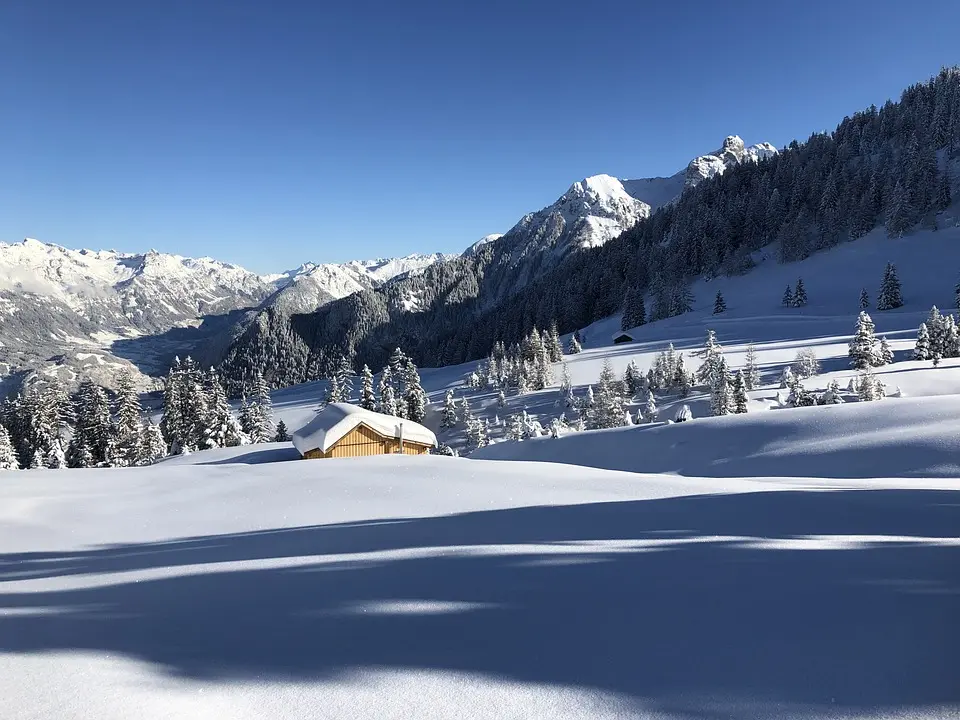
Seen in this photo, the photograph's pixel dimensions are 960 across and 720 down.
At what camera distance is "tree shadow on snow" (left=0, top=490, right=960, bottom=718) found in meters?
3.48

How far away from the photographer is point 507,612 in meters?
4.48

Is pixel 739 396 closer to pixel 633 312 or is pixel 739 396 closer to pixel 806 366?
Result: pixel 806 366

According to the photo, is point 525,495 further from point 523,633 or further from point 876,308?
point 876,308

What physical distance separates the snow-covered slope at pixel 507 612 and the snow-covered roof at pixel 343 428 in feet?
57.3

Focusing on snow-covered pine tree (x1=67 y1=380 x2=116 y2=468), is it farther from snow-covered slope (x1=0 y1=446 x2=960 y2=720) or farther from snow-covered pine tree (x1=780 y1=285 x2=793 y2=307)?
snow-covered pine tree (x1=780 y1=285 x2=793 y2=307)

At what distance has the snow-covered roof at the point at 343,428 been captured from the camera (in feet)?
86.0

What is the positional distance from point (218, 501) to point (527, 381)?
46097 millimetres

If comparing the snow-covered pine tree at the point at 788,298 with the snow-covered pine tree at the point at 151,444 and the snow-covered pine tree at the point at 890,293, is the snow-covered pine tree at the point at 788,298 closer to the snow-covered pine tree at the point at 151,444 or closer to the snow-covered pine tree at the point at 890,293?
the snow-covered pine tree at the point at 890,293

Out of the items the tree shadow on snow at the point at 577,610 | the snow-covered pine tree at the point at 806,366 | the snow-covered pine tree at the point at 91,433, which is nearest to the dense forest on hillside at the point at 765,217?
the snow-covered pine tree at the point at 806,366

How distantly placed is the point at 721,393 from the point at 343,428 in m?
23.7

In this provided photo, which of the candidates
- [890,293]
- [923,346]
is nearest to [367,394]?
[923,346]

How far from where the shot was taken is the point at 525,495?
31.5ft

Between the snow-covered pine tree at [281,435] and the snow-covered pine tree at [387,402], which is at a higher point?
the snow-covered pine tree at [387,402]

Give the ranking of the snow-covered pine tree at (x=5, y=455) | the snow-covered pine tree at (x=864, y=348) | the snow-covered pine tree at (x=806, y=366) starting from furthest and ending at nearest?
the snow-covered pine tree at (x=806, y=366)
the snow-covered pine tree at (x=864, y=348)
the snow-covered pine tree at (x=5, y=455)
